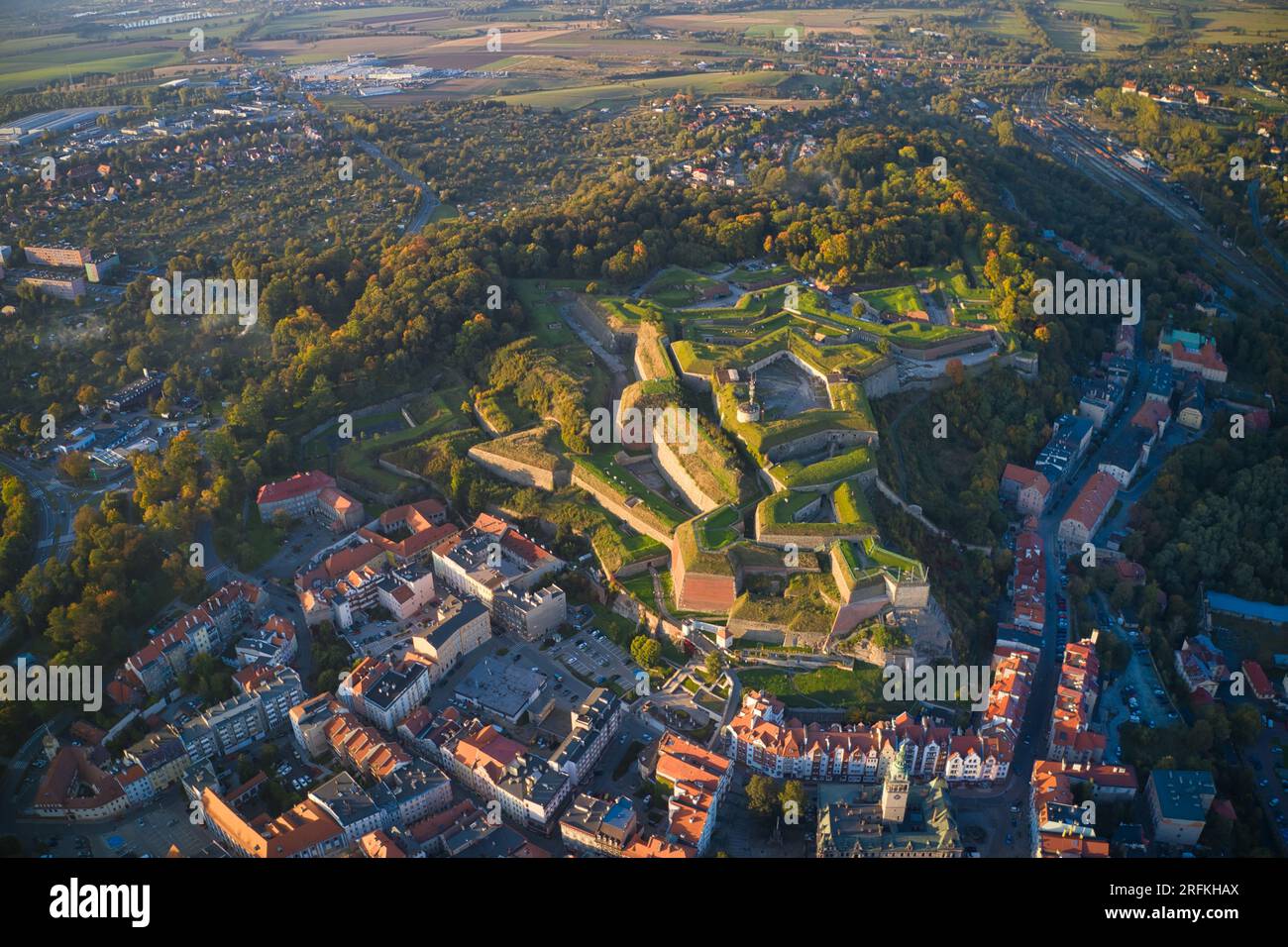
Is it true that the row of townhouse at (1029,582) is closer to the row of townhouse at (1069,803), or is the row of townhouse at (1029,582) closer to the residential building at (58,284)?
the row of townhouse at (1069,803)

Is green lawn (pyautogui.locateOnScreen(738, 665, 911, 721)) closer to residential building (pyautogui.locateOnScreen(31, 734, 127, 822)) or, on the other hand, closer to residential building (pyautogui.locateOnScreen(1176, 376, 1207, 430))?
residential building (pyautogui.locateOnScreen(31, 734, 127, 822))

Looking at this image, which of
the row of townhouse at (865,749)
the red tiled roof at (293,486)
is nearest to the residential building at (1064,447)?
the row of townhouse at (865,749)

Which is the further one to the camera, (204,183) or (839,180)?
(204,183)

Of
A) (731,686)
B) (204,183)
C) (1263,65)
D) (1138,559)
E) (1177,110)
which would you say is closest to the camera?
(731,686)

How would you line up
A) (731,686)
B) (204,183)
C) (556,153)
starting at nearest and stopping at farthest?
(731,686) → (204,183) → (556,153)

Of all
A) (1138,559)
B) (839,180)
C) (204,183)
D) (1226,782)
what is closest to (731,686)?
(1226,782)

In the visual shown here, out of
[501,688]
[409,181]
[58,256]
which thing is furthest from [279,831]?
[409,181]

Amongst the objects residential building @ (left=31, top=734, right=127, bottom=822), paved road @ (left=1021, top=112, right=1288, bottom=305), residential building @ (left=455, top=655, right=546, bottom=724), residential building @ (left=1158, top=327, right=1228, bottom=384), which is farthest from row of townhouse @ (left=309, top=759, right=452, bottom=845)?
paved road @ (left=1021, top=112, right=1288, bottom=305)

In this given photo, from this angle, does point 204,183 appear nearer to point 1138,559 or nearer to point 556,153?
point 556,153
